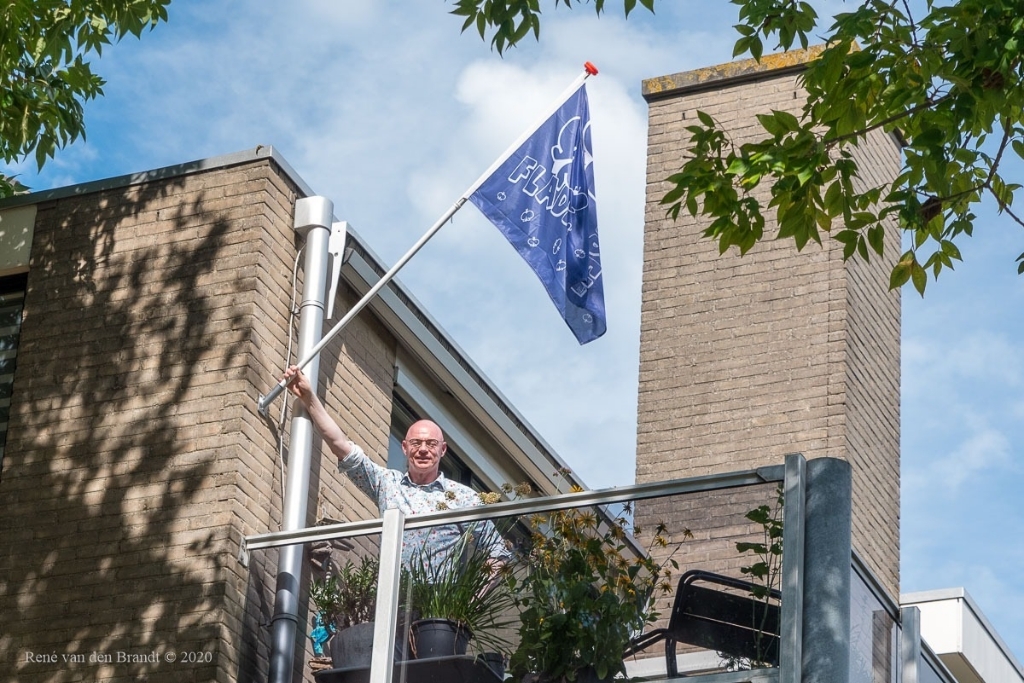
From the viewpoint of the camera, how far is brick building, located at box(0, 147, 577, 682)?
10227 millimetres

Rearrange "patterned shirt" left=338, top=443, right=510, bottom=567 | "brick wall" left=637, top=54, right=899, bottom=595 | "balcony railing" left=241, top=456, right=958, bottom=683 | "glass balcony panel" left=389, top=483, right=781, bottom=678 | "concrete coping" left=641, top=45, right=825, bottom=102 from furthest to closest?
"concrete coping" left=641, top=45, right=825, bottom=102, "brick wall" left=637, top=54, right=899, bottom=595, "patterned shirt" left=338, top=443, right=510, bottom=567, "glass balcony panel" left=389, top=483, right=781, bottom=678, "balcony railing" left=241, top=456, right=958, bottom=683

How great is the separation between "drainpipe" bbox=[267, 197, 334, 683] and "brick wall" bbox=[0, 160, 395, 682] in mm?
122

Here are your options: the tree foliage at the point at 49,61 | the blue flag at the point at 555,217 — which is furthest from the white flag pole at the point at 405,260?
the tree foliage at the point at 49,61

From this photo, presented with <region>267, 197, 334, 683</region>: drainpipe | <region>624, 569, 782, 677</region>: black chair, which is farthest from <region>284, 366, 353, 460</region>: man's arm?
<region>624, 569, 782, 677</region>: black chair

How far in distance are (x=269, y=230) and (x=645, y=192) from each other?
236 inches

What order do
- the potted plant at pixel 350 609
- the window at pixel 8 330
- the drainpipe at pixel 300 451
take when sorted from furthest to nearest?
the window at pixel 8 330 < the drainpipe at pixel 300 451 < the potted plant at pixel 350 609

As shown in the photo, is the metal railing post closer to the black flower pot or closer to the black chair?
the black flower pot

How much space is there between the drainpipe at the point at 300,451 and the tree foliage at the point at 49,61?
221 cm

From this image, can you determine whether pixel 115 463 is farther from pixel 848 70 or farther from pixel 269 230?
pixel 848 70

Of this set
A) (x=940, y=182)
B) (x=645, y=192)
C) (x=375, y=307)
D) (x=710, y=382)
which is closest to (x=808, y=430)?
(x=710, y=382)

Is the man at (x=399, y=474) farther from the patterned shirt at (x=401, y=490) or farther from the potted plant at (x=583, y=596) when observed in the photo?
the potted plant at (x=583, y=596)

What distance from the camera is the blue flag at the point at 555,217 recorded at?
1116cm

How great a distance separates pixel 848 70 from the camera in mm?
9750

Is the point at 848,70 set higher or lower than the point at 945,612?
higher
